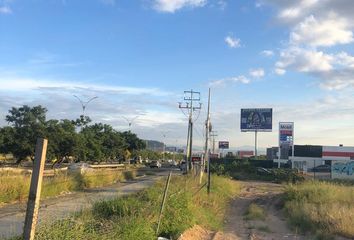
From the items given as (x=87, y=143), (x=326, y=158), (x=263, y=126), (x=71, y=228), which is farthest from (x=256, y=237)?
(x=326, y=158)

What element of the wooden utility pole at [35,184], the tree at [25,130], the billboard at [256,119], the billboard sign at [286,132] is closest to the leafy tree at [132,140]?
the billboard at [256,119]

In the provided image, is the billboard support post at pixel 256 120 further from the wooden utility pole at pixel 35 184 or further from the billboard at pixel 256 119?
the wooden utility pole at pixel 35 184

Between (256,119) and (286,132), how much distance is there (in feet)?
28.9

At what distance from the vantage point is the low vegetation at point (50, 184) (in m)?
24.1

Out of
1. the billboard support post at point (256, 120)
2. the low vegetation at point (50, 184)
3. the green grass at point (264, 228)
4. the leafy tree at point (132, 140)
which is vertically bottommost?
the green grass at point (264, 228)

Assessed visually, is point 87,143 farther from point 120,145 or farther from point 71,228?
point 71,228

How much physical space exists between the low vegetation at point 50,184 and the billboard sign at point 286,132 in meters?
49.1

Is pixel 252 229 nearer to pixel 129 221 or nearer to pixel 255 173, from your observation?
pixel 129 221

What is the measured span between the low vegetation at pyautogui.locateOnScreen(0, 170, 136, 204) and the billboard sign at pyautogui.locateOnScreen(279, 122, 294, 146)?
4907 centimetres

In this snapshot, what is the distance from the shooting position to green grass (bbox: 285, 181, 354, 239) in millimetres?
20297

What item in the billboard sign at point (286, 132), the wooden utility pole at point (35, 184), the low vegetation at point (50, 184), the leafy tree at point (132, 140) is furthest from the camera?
the leafy tree at point (132, 140)

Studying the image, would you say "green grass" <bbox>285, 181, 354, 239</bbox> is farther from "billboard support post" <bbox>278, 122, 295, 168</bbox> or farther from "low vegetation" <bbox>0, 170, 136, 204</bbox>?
"billboard support post" <bbox>278, 122, 295, 168</bbox>

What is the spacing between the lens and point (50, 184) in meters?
29.0

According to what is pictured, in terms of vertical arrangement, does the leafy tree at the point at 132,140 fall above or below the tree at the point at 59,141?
above
